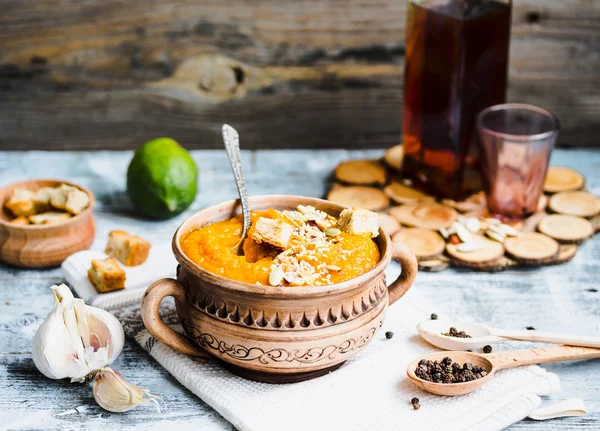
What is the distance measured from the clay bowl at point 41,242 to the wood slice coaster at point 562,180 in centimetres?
121

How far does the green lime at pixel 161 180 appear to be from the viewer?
78.0 inches

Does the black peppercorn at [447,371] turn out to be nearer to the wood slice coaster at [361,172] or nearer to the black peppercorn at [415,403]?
the black peppercorn at [415,403]

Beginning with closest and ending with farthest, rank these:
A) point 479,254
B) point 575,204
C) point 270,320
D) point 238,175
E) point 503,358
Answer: point 270,320
point 503,358
point 238,175
point 479,254
point 575,204

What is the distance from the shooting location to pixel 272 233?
4.62ft

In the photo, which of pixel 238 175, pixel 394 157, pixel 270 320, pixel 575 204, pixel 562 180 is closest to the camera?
pixel 270 320

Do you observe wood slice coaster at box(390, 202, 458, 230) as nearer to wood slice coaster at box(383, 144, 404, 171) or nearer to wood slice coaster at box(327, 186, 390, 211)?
wood slice coaster at box(327, 186, 390, 211)

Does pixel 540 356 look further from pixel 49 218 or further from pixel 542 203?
pixel 49 218

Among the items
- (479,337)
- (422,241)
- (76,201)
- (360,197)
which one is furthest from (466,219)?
(76,201)

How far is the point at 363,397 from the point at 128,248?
665 millimetres

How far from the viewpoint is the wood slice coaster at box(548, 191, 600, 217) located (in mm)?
2056

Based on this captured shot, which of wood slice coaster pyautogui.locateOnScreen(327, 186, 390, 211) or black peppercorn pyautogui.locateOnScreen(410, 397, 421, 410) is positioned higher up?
wood slice coaster pyautogui.locateOnScreen(327, 186, 390, 211)

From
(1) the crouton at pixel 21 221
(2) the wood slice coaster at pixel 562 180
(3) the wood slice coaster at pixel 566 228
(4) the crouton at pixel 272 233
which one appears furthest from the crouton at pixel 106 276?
(2) the wood slice coaster at pixel 562 180

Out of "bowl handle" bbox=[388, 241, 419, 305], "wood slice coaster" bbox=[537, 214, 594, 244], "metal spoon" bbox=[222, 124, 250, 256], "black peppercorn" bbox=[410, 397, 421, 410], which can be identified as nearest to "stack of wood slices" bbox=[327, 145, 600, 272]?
"wood slice coaster" bbox=[537, 214, 594, 244]

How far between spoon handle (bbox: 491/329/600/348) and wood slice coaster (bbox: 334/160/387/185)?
2.63ft
